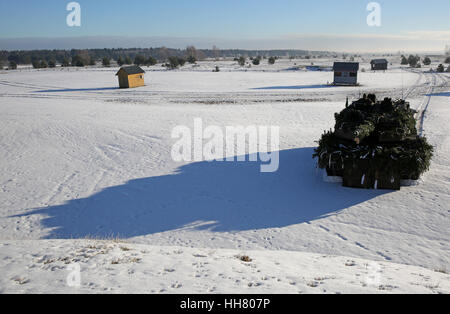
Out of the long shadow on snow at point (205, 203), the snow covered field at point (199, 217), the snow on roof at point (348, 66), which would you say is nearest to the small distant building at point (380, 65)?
the snow on roof at point (348, 66)

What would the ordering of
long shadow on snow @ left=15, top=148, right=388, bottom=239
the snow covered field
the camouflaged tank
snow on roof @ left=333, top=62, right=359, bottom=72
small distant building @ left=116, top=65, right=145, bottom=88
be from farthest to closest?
snow on roof @ left=333, top=62, right=359, bottom=72, small distant building @ left=116, top=65, right=145, bottom=88, the camouflaged tank, long shadow on snow @ left=15, top=148, right=388, bottom=239, the snow covered field

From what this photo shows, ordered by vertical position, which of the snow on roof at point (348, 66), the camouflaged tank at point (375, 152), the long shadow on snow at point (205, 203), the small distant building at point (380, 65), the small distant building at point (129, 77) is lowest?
the long shadow on snow at point (205, 203)

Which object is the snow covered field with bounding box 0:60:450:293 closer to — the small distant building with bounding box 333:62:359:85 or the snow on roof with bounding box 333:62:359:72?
the small distant building with bounding box 333:62:359:85

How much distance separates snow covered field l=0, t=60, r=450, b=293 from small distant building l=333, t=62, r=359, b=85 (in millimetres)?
25266

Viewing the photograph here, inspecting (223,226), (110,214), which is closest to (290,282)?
(223,226)

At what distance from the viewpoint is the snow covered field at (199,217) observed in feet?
21.0

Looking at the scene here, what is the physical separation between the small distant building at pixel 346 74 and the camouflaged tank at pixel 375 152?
114 ft

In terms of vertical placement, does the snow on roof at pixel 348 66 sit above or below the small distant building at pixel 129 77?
above

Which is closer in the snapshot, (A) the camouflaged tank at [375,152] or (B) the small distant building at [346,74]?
(A) the camouflaged tank at [375,152]

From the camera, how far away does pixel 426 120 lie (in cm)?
2136

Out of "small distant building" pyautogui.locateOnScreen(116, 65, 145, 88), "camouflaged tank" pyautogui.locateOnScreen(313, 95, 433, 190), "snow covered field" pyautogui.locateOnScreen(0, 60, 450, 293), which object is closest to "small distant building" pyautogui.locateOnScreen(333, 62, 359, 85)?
"snow covered field" pyautogui.locateOnScreen(0, 60, 450, 293)

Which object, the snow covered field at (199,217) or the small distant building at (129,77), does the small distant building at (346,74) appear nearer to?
the snow covered field at (199,217)

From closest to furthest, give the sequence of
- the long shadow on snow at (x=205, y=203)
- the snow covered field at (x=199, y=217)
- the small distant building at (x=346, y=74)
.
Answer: the snow covered field at (x=199, y=217)
the long shadow on snow at (x=205, y=203)
the small distant building at (x=346, y=74)

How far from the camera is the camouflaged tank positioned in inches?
444
